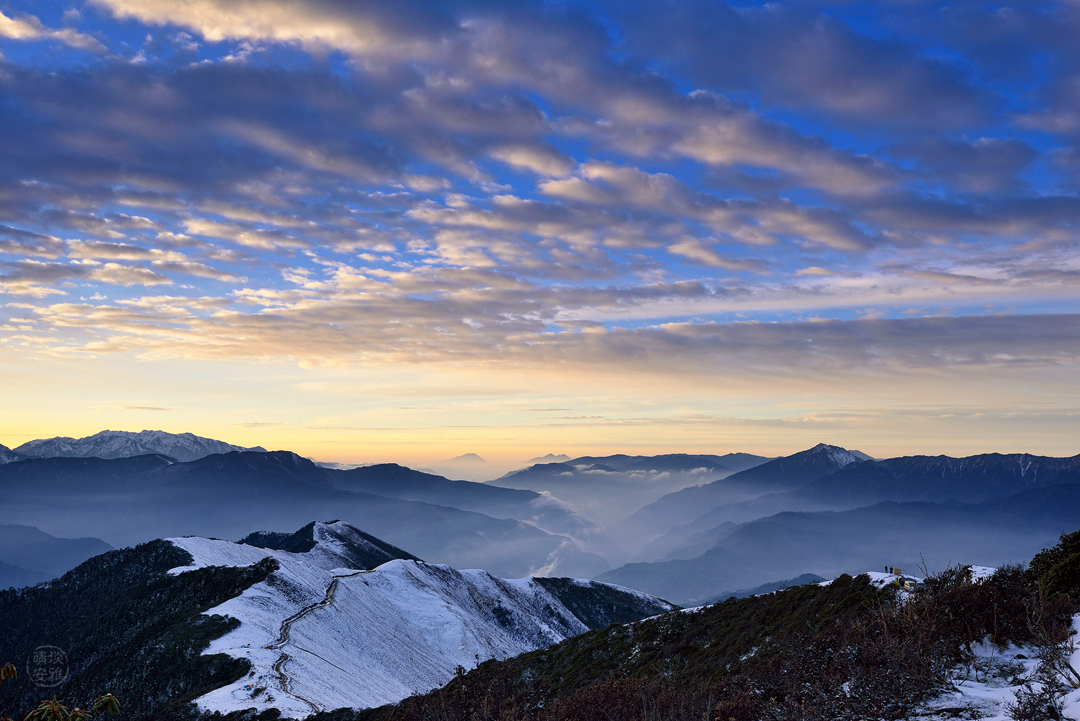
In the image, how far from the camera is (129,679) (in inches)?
3762

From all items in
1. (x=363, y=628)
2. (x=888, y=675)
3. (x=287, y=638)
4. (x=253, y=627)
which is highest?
(x=888, y=675)

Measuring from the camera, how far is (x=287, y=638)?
309 ft

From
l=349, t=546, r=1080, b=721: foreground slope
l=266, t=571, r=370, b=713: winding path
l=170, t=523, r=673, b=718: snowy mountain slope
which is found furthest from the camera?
l=170, t=523, r=673, b=718: snowy mountain slope

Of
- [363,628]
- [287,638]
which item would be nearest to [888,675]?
[287,638]

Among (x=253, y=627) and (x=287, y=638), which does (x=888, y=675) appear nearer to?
(x=287, y=638)

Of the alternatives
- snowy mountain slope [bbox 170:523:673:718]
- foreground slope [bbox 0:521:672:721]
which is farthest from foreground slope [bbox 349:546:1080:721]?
foreground slope [bbox 0:521:672:721]

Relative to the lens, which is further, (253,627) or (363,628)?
(363,628)

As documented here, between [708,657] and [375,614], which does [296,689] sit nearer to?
[708,657]

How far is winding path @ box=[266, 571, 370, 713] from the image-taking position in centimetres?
6761

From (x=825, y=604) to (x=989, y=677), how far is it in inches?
1403

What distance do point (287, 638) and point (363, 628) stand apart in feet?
79.0

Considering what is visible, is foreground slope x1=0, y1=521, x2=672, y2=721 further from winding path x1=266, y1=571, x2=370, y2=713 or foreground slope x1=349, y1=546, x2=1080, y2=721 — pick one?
foreground slope x1=349, y1=546, x2=1080, y2=721

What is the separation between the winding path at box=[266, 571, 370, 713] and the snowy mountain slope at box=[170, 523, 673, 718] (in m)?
0.16

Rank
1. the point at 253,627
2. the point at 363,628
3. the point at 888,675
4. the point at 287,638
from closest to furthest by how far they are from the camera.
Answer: the point at 888,675 < the point at 287,638 < the point at 253,627 < the point at 363,628
